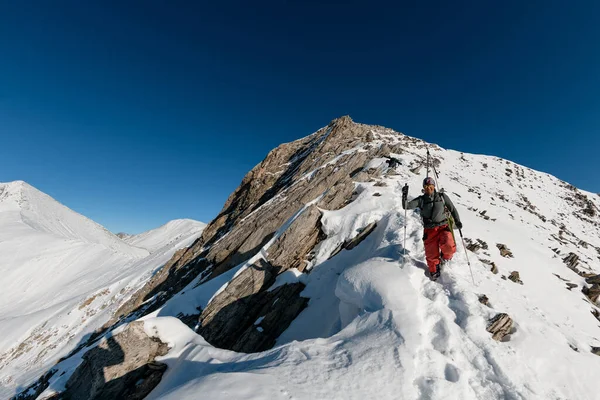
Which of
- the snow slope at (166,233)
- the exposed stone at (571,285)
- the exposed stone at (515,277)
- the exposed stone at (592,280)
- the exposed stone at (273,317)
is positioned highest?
the snow slope at (166,233)

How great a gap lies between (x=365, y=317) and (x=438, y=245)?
3.62 m

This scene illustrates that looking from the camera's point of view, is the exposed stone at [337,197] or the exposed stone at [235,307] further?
the exposed stone at [337,197]

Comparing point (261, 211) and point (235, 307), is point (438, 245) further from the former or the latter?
point (261, 211)

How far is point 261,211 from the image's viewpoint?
22.5 m

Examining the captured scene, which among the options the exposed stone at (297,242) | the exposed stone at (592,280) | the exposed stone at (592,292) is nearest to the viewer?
the exposed stone at (592,292)

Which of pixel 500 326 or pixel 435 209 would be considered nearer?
pixel 500 326

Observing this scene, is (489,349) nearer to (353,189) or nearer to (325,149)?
(353,189)

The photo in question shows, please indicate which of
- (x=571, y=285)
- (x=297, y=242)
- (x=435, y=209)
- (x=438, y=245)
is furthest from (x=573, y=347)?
(x=297, y=242)

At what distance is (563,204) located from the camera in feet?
112

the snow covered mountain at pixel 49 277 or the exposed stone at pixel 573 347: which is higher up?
the snow covered mountain at pixel 49 277

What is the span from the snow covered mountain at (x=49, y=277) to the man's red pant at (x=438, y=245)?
3025 centimetres

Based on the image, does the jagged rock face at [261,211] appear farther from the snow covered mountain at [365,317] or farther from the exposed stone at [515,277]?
the exposed stone at [515,277]

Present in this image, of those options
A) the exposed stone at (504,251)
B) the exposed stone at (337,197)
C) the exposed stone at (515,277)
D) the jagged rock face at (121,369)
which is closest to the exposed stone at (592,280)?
the exposed stone at (504,251)

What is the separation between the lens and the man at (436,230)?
853 cm
